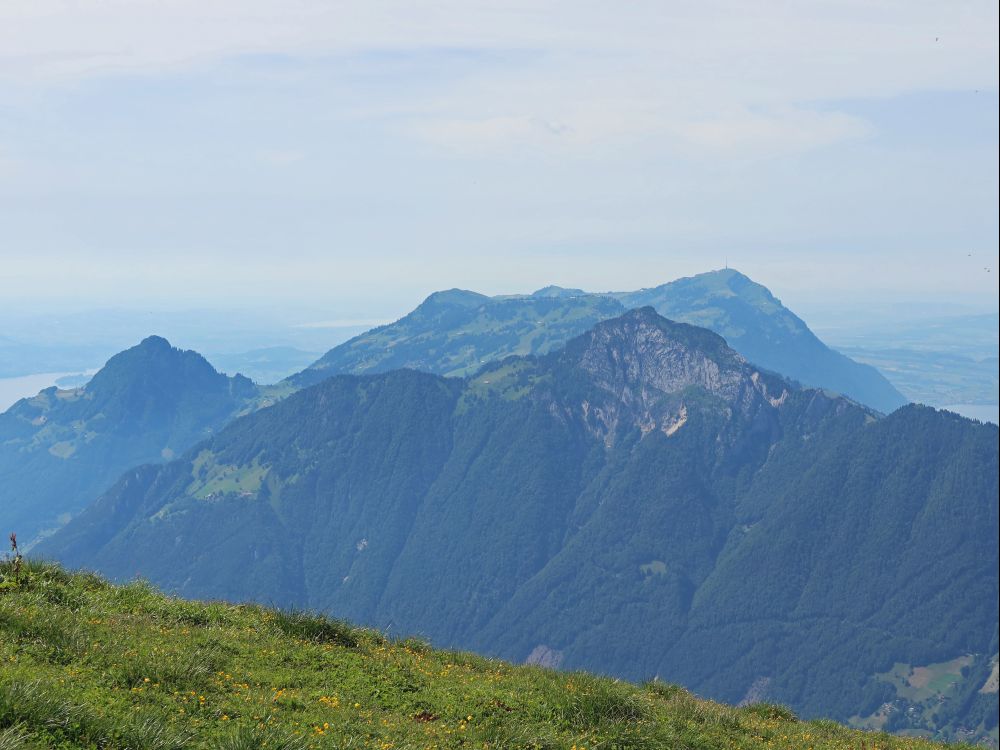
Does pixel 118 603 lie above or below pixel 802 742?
above

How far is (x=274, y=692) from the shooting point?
2414 cm

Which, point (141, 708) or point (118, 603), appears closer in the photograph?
point (141, 708)

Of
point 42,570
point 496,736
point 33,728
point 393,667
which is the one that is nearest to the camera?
point 33,728

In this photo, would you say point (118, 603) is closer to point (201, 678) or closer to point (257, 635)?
point (257, 635)

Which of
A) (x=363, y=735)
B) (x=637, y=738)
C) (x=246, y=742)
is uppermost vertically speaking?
(x=246, y=742)

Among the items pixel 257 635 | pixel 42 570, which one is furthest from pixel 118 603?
pixel 257 635

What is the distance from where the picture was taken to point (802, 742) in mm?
30031

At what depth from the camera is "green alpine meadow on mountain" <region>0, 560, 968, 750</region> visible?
19438 mm

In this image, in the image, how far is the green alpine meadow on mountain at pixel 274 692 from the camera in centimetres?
1944

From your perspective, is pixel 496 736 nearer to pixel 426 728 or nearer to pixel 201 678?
pixel 426 728

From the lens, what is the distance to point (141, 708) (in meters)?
20.5

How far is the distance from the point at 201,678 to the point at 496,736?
8.53 m

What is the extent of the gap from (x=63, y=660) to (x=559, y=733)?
46.9ft

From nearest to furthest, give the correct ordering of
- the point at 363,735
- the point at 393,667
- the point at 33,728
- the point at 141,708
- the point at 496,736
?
the point at 33,728 < the point at 141,708 < the point at 363,735 < the point at 496,736 < the point at 393,667
